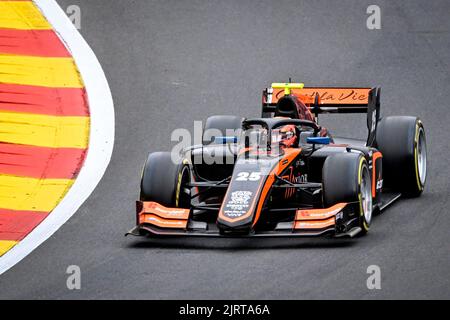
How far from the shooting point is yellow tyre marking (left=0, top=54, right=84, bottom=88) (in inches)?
719

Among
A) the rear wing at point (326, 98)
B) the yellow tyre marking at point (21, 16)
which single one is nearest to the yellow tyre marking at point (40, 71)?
the yellow tyre marking at point (21, 16)

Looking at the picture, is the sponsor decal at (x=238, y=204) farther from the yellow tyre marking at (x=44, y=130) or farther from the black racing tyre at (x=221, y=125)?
the yellow tyre marking at (x=44, y=130)

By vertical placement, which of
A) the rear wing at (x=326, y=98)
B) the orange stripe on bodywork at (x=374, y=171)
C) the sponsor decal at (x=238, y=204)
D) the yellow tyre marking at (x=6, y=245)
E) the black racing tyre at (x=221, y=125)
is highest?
the rear wing at (x=326, y=98)

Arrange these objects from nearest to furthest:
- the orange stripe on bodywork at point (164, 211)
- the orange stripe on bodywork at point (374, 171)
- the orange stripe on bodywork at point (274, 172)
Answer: the orange stripe on bodywork at point (274, 172)
the orange stripe on bodywork at point (164, 211)
the orange stripe on bodywork at point (374, 171)

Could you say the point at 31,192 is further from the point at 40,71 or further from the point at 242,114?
the point at 242,114

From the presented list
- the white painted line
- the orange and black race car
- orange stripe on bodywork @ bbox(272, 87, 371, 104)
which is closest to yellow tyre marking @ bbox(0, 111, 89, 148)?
the white painted line

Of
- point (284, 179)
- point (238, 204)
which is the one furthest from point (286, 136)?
point (238, 204)

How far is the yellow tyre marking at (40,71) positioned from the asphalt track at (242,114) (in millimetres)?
813

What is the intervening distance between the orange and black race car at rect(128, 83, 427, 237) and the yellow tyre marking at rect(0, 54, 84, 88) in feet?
14.2

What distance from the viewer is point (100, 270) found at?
38.0 feet

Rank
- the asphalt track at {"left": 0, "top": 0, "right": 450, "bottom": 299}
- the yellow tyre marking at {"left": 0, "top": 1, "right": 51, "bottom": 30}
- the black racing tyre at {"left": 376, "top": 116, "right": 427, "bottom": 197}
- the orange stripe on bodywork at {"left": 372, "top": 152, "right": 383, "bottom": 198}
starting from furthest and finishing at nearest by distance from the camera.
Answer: the yellow tyre marking at {"left": 0, "top": 1, "right": 51, "bottom": 30} → the black racing tyre at {"left": 376, "top": 116, "right": 427, "bottom": 197} → the orange stripe on bodywork at {"left": 372, "top": 152, "right": 383, "bottom": 198} → the asphalt track at {"left": 0, "top": 0, "right": 450, "bottom": 299}

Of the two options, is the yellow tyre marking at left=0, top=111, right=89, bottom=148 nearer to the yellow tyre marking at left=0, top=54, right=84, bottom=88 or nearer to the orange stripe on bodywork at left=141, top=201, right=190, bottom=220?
the yellow tyre marking at left=0, top=54, right=84, bottom=88

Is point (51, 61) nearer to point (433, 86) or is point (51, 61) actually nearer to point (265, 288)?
point (433, 86)

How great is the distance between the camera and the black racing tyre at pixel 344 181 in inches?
491
